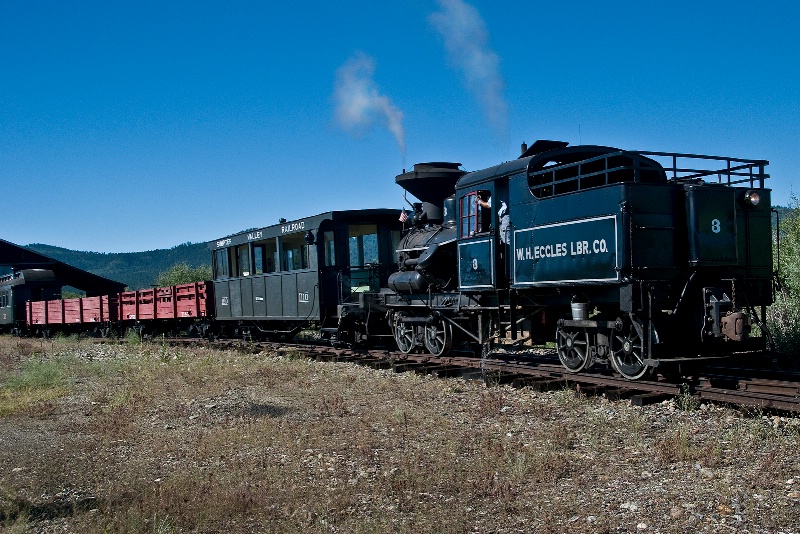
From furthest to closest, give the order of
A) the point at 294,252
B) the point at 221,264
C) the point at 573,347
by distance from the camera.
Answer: the point at 221,264
the point at 294,252
the point at 573,347

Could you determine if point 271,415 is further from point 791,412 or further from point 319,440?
point 791,412

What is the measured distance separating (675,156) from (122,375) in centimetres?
1040

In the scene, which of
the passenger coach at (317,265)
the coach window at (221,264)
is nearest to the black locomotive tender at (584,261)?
the passenger coach at (317,265)

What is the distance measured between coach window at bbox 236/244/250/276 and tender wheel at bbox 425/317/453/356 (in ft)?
24.4

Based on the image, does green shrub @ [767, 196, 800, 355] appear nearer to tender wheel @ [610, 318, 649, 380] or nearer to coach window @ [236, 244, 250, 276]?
tender wheel @ [610, 318, 649, 380]

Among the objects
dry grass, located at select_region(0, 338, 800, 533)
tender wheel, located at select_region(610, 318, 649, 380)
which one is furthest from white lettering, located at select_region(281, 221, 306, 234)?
tender wheel, located at select_region(610, 318, 649, 380)

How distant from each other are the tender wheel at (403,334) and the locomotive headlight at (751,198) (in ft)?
22.6

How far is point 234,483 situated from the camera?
19.5ft

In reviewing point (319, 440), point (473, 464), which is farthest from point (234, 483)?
point (473, 464)

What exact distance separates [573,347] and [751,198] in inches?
125

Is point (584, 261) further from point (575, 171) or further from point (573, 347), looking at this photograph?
point (575, 171)

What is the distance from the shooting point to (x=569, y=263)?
998cm

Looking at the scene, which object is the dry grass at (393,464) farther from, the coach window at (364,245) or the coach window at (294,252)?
the coach window at (294,252)

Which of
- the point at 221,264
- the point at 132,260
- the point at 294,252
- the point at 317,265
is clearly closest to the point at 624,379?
the point at 317,265
